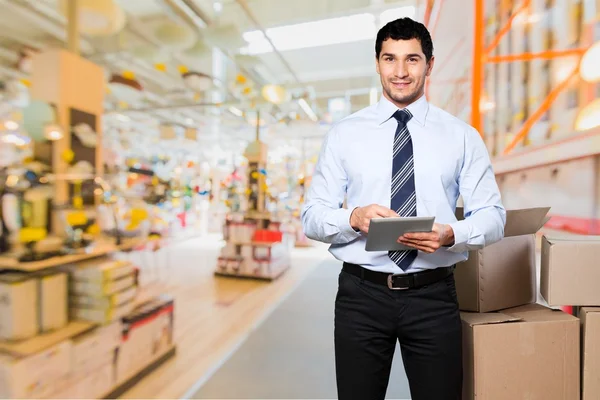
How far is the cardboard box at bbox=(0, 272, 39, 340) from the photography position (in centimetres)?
203

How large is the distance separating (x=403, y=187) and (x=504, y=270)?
2.02 ft

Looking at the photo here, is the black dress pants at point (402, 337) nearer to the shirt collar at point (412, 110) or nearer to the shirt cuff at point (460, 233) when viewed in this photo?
the shirt cuff at point (460, 233)

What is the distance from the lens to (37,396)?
79.5 inches

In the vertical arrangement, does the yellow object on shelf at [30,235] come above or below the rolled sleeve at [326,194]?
below

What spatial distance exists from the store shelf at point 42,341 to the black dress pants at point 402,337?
1.84 metres

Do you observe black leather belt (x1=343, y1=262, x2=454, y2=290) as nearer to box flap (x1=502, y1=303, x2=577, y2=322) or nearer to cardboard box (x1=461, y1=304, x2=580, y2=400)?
cardboard box (x1=461, y1=304, x2=580, y2=400)

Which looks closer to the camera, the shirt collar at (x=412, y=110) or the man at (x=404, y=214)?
the man at (x=404, y=214)

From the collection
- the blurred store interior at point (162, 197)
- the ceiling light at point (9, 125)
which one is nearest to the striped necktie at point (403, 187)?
the blurred store interior at point (162, 197)

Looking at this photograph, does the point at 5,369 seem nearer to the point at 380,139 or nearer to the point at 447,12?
the point at 380,139

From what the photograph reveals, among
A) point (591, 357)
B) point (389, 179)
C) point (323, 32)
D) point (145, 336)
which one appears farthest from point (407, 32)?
point (323, 32)

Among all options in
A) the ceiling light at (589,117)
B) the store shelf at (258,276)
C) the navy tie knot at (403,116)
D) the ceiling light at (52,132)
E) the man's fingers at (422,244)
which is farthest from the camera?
the store shelf at (258,276)

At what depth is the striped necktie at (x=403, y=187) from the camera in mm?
1209

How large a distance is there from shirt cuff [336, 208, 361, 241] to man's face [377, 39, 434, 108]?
18.4 inches

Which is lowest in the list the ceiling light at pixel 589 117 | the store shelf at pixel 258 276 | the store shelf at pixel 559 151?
the store shelf at pixel 258 276
